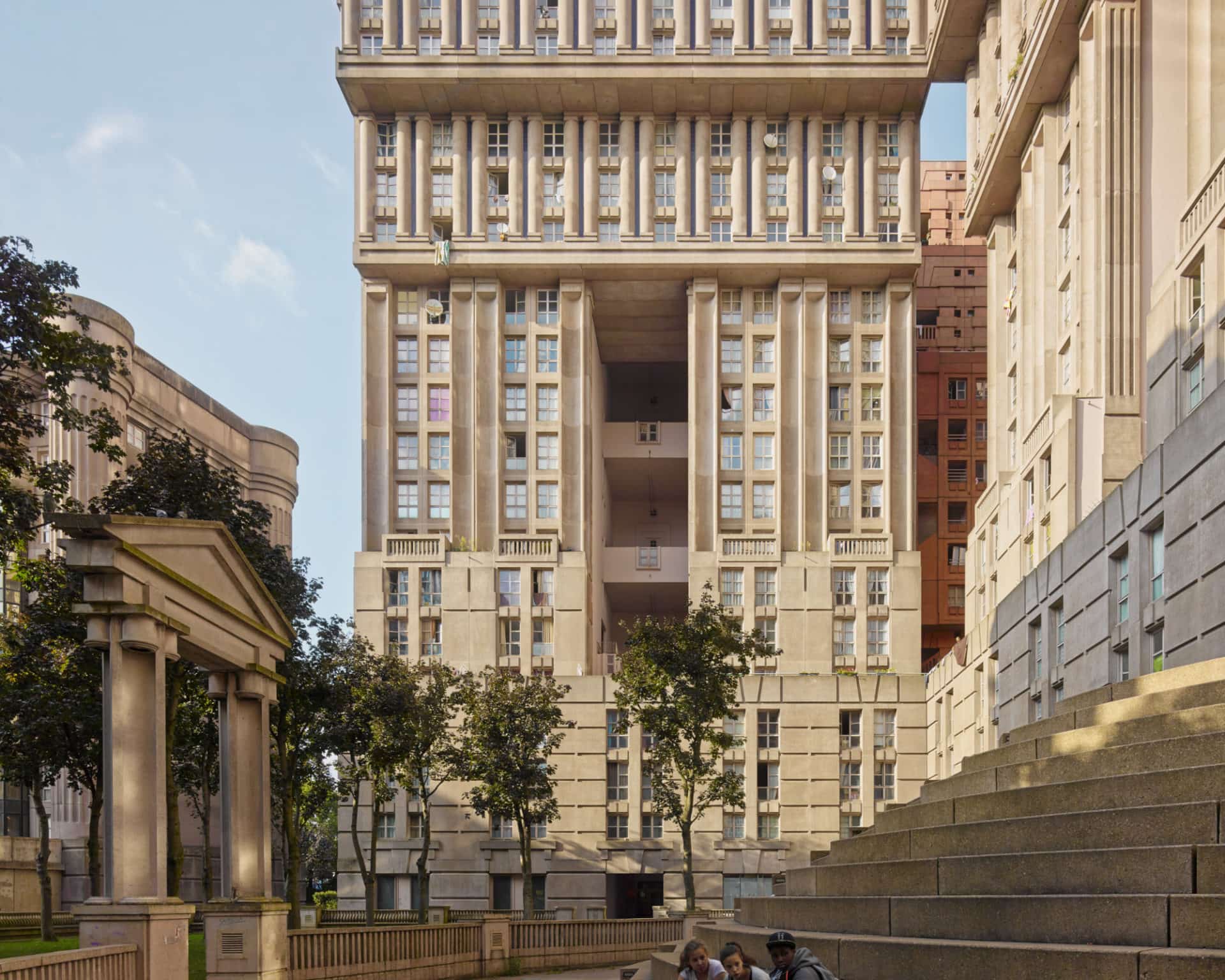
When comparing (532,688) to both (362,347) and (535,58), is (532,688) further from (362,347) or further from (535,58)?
(535,58)

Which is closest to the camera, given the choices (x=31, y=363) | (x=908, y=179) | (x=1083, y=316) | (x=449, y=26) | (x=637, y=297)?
(x=31, y=363)

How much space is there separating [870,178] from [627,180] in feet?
38.8

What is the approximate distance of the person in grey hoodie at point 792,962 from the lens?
35.3ft

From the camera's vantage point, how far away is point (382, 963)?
26859mm

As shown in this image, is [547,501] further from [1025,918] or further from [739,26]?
[1025,918]

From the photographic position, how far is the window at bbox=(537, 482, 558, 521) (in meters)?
70.2

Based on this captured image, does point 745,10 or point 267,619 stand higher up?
point 745,10

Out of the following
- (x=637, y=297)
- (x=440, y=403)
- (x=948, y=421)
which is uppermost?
(x=637, y=297)

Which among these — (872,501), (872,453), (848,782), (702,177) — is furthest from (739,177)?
(848,782)

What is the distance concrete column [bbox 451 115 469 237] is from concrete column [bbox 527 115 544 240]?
3097 mm

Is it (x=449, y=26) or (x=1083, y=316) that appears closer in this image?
(x=1083, y=316)

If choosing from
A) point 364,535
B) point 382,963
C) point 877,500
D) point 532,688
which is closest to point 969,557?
point 877,500

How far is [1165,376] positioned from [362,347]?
1796 inches

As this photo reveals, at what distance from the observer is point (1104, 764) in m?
17.2
